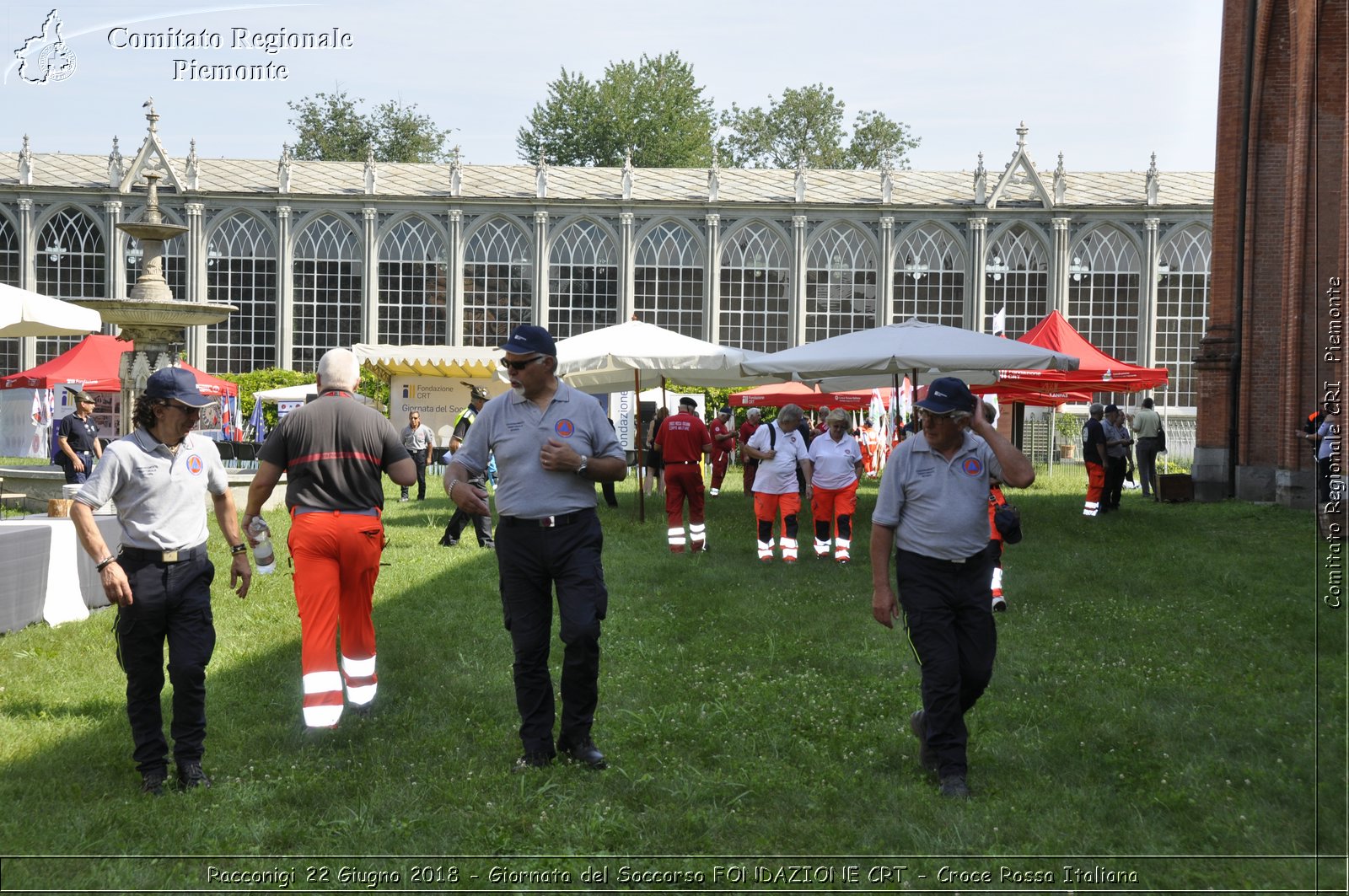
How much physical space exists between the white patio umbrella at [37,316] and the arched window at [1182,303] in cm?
4249

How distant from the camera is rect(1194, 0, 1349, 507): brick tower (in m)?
18.7

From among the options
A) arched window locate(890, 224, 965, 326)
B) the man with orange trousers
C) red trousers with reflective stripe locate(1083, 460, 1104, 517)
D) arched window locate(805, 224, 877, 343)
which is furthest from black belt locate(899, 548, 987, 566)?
arched window locate(890, 224, 965, 326)

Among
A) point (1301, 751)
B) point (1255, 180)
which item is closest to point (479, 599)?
point (1301, 751)

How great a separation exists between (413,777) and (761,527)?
856 cm

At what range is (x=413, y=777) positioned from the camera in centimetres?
597

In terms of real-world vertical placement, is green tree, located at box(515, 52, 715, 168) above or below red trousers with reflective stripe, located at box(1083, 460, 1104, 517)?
above

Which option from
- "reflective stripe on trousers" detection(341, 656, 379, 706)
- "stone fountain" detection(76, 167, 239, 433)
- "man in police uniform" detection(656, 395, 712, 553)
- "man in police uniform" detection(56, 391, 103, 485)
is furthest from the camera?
"stone fountain" detection(76, 167, 239, 433)

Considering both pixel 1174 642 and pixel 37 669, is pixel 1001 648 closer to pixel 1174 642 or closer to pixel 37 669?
pixel 1174 642

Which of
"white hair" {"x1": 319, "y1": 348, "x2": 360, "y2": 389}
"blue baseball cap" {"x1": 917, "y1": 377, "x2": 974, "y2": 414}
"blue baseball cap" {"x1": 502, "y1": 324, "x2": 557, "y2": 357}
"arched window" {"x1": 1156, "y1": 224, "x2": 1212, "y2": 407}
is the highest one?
"arched window" {"x1": 1156, "y1": 224, "x2": 1212, "y2": 407}

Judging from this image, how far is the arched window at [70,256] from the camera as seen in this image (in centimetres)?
4638

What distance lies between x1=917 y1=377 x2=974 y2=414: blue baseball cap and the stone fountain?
49.2 ft

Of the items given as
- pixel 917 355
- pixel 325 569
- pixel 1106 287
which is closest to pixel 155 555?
pixel 325 569

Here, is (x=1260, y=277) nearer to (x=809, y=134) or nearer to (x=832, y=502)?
(x=832, y=502)

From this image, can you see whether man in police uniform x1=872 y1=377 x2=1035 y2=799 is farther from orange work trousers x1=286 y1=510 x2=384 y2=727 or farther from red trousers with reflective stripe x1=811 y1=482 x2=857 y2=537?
red trousers with reflective stripe x1=811 y1=482 x2=857 y2=537
